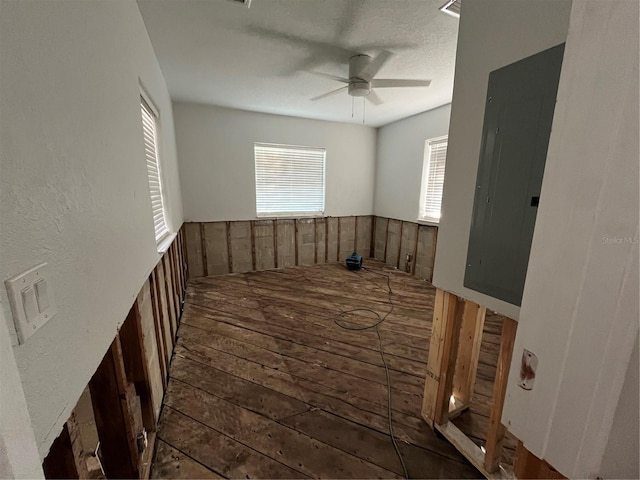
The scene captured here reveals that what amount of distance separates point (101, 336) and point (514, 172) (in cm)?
164

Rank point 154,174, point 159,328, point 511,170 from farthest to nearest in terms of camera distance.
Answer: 1. point 154,174
2. point 159,328
3. point 511,170

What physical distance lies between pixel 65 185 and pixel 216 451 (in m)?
1.61

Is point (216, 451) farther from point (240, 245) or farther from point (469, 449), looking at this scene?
point (240, 245)

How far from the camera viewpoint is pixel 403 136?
179 inches

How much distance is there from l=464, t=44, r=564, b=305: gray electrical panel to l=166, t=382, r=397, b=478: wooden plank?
3.97ft

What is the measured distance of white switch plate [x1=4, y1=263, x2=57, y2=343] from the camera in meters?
0.47

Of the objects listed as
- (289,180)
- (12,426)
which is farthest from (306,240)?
(12,426)

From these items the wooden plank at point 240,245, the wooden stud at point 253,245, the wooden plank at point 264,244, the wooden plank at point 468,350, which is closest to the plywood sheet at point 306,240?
the wooden plank at point 264,244

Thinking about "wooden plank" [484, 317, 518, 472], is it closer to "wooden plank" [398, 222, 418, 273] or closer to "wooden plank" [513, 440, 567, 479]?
"wooden plank" [513, 440, 567, 479]

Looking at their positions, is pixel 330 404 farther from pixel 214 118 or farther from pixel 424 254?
pixel 214 118

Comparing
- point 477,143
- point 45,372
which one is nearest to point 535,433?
point 45,372

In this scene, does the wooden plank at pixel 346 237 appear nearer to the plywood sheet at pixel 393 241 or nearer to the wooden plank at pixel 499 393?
the plywood sheet at pixel 393 241

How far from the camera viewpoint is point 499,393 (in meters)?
1.23

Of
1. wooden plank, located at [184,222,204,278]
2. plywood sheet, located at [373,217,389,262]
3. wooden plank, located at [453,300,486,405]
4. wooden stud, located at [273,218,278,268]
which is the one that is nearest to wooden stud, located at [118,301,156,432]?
wooden plank, located at [453,300,486,405]
